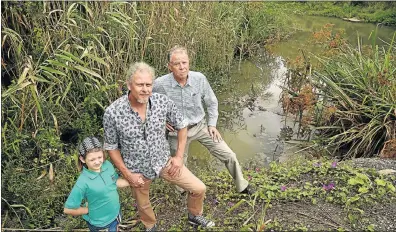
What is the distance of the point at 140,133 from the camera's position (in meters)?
2.52

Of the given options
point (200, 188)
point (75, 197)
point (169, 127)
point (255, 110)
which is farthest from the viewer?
point (255, 110)

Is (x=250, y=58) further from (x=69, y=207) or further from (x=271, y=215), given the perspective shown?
(x=69, y=207)

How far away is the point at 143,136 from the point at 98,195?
441mm

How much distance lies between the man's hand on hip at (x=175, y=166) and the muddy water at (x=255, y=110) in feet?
6.14

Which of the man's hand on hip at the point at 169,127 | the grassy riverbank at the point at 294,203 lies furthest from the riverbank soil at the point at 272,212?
the man's hand on hip at the point at 169,127

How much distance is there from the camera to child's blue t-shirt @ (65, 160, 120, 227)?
2.35 m

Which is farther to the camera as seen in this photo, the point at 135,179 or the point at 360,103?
the point at 360,103

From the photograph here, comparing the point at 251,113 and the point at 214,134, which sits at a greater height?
the point at 214,134

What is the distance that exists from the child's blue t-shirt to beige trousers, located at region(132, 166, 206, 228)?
28 cm

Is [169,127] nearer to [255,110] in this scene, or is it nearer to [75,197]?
[75,197]

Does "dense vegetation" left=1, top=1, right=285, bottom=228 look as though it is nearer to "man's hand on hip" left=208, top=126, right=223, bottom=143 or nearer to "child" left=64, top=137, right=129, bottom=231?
"child" left=64, top=137, right=129, bottom=231

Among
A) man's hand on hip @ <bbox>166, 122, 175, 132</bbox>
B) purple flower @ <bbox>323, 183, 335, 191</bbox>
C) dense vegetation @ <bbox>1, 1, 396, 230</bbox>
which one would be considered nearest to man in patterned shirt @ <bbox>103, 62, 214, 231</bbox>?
man's hand on hip @ <bbox>166, 122, 175, 132</bbox>

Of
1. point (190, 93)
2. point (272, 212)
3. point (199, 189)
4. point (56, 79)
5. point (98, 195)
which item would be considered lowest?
point (272, 212)

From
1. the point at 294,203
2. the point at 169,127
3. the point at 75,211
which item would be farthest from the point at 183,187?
the point at 294,203
